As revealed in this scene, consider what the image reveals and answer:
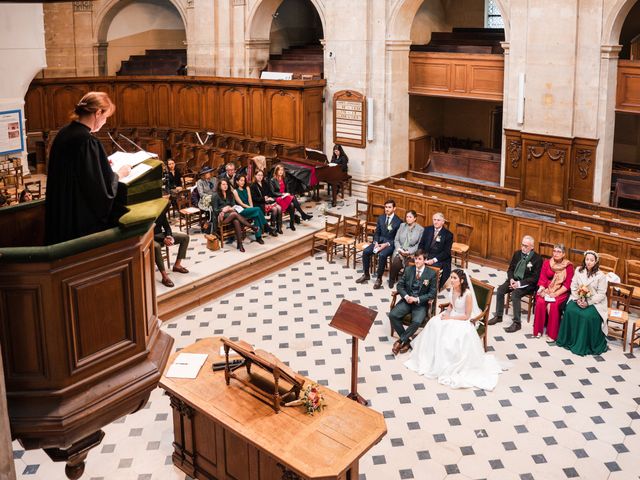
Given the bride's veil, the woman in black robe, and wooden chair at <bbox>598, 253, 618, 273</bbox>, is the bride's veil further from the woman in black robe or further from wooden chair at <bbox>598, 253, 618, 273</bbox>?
the woman in black robe

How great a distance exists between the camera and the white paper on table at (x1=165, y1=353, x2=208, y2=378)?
7.17 metres

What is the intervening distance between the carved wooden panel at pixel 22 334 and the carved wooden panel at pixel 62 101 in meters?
18.2

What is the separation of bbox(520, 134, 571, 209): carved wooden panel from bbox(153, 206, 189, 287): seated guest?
25.0ft

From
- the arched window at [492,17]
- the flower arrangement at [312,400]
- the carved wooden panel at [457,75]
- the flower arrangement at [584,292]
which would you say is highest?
the arched window at [492,17]

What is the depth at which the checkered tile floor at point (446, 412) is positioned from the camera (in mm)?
7387

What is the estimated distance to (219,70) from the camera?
2006 cm

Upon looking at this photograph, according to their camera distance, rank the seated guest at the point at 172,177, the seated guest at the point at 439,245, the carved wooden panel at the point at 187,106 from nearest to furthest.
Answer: the seated guest at the point at 439,245 < the seated guest at the point at 172,177 < the carved wooden panel at the point at 187,106

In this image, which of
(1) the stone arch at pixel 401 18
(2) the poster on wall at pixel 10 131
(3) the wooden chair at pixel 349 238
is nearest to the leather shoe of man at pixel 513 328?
(3) the wooden chair at pixel 349 238

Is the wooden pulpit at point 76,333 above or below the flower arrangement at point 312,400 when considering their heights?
above

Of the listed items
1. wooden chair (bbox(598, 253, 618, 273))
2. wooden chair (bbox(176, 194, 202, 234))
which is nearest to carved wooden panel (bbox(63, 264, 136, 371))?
wooden chair (bbox(598, 253, 618, 273))

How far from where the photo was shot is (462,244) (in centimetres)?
1277

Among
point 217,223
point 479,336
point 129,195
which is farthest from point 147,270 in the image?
point 217,223

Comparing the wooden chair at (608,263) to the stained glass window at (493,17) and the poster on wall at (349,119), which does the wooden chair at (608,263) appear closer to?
the poster on wall at (349,119)

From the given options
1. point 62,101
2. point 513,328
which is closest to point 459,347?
point 513,328
